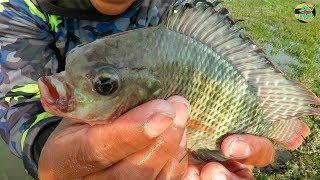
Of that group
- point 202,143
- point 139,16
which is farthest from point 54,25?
point 202,143

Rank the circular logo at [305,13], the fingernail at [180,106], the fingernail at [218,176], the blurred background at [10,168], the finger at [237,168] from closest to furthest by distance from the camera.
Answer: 1. the fingernail at [180,106]
2. the fingernail at [218,176]
3. the finger at [237,168]
4. the blurred background at [10,168]
5. the circular logo at [305,13]

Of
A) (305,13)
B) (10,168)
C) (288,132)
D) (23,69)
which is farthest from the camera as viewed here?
(305,13)

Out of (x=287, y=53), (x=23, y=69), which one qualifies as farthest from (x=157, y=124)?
(x=287, y=53)

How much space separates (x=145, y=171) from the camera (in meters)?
2.21

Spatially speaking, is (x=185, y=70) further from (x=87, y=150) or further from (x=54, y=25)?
(x=54, y=25)

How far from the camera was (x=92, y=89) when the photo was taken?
2.02 m

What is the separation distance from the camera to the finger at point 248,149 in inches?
105

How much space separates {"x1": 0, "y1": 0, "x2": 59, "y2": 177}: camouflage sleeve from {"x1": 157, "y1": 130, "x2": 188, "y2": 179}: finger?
0.94 metres

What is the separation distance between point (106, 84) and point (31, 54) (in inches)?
65.6

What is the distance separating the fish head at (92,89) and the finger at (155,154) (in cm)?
21

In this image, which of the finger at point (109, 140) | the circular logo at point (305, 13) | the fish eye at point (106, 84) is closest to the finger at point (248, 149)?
the finger at point (109, 140)

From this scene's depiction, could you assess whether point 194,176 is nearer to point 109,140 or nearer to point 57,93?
point 109,140

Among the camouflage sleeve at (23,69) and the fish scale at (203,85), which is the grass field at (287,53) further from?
the camouflage sleeve at (23,69)

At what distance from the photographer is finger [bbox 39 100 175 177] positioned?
204 cm
